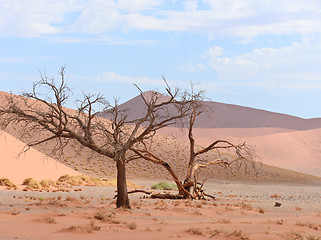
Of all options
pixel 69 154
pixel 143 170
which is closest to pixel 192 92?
pixel 143 170

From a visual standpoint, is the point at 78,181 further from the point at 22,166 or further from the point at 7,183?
the point at 7,183

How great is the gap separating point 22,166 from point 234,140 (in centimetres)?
7504

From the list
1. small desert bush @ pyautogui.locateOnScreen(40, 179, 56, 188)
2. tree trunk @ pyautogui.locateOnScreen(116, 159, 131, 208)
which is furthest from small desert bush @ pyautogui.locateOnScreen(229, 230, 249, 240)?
small desert bush @ pyautogui.locateOnScreen(40, 179, 56, 188)

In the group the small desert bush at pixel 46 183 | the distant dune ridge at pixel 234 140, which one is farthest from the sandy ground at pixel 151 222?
the small desert bush at pixel 46 183

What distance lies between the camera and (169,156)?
60719 millimetres

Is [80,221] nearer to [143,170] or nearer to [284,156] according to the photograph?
[143,170]

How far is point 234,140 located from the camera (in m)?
103

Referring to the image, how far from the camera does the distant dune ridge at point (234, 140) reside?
51.8 meters

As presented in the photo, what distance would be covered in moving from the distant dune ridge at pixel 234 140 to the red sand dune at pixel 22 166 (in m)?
0.14

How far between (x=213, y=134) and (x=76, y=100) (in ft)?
315

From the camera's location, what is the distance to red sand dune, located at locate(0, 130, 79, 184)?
31.2 meters

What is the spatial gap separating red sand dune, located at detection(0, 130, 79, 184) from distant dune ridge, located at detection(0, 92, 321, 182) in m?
0.14

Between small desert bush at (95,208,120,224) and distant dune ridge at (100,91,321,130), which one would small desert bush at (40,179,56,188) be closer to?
small desert bush at (95,208,120,224)

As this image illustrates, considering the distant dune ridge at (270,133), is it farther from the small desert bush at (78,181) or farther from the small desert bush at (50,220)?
the small desert bush at (50,220)
